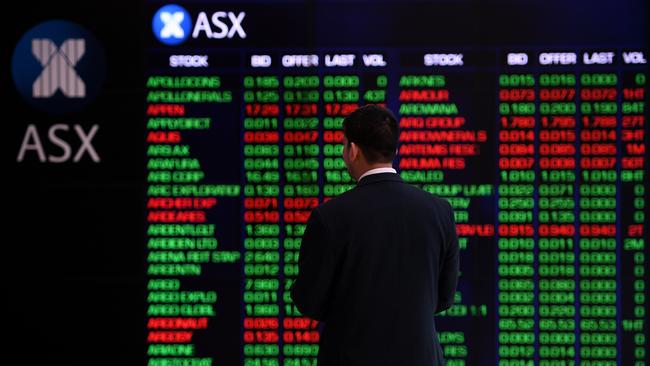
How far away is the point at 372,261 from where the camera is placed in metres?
1.76

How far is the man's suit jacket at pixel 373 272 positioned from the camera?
1753 mm

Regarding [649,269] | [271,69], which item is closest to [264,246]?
[271,69]

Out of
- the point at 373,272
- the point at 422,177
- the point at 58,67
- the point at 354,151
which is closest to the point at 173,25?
the point at 58,67

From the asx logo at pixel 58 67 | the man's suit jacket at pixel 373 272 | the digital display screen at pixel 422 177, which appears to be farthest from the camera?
the asx logo at pixel 58 67

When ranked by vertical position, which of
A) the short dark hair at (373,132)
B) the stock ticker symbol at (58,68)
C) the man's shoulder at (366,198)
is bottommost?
the man's shoulder at (366,198)

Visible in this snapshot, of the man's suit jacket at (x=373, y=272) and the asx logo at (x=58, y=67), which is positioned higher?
the asx logo at (x=58, y=67)

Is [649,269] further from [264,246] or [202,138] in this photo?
[202,138]

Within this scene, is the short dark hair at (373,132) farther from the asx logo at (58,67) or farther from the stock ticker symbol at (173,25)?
the asx logo at (58,67)

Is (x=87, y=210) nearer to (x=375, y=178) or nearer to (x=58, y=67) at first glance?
(x=58, y=67)

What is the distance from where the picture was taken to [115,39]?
10.3 ft

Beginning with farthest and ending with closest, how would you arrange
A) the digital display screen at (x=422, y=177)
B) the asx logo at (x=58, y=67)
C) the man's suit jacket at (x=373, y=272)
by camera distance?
the asx logo at (x=58, y=67), the digital display screen at (x=422, y=177), the man's suit jacket at (x=373, y=272)

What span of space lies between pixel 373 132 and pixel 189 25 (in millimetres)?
1644

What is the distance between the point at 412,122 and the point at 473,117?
0.27 m

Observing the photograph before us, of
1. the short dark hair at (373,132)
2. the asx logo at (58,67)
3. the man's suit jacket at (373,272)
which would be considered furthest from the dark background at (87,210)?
the man's suit jacket at (373,272)
